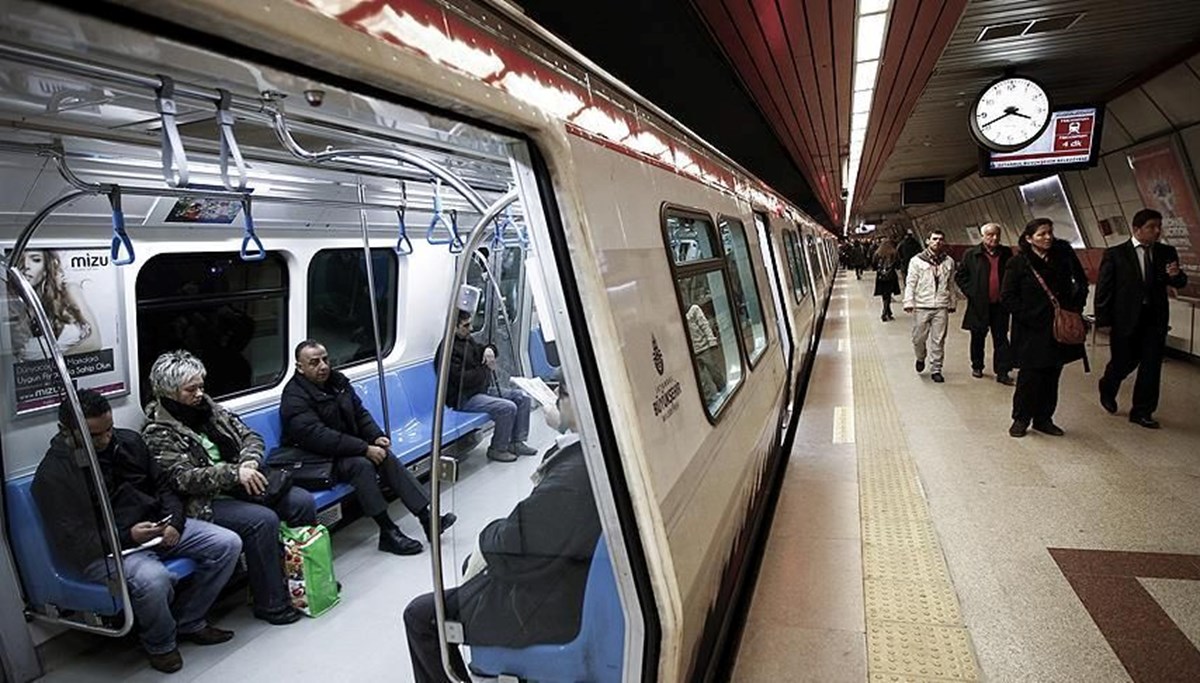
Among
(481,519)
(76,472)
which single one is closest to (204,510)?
(76,472)

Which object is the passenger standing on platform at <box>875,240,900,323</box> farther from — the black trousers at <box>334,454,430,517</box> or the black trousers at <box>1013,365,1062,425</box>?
the black trousers at <box>334,454,430,517</box>

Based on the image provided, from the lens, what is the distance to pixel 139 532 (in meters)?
3.12

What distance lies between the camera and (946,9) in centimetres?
405

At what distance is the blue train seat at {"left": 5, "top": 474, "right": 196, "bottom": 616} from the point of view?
3061 millimetres

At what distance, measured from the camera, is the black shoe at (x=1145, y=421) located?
5015 millimetres

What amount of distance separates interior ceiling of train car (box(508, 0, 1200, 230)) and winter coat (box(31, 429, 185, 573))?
2.83 meters

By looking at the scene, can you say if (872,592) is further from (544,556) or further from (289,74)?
(289,74)

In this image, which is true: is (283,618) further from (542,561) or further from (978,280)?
(978,280)

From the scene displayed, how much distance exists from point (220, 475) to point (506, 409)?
202 cm

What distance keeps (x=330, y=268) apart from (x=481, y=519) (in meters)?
4.06

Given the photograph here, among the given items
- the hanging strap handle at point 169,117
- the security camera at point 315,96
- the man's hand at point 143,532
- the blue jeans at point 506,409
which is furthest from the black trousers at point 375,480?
the security camera at point 315,96

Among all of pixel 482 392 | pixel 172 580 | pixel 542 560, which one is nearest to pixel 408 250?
pixel 172 580

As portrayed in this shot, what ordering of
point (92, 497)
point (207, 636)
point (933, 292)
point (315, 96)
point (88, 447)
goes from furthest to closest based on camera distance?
point (933, 292) → point (207, 636) → point (92, 497) → point (88, 447) → point (315, 96)

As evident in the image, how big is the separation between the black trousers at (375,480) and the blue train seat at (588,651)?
2.38 m
